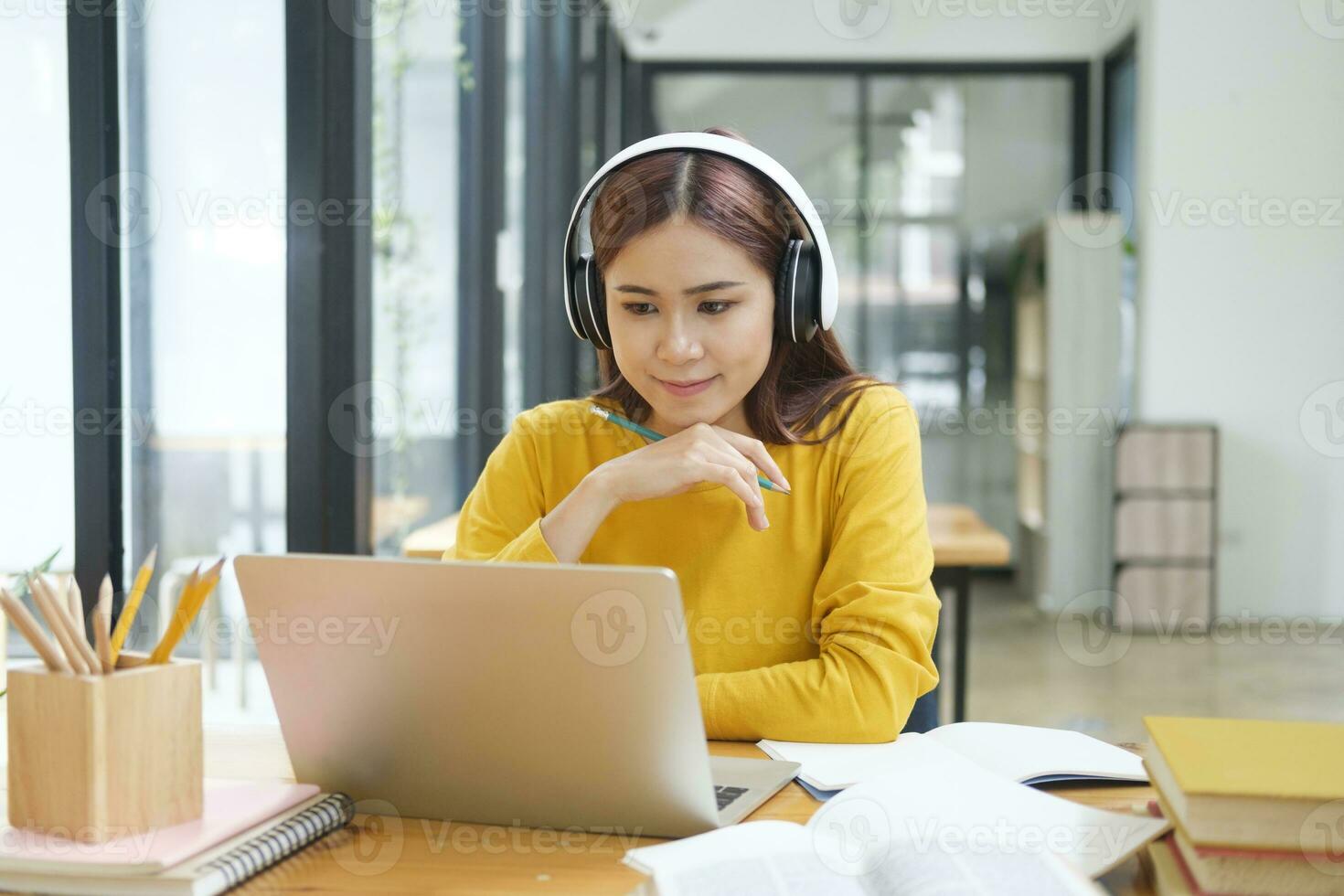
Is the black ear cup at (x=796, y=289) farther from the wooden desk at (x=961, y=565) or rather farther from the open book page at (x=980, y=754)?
the wooden desk at (x=961, y=565)

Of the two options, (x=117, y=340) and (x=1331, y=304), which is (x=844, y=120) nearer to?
(x=1331, y=304)

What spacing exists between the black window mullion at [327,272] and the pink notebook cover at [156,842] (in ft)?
3.67

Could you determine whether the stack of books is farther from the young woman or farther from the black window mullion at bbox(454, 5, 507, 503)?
the black window mullion at bbox(454, 5, 507, 503)

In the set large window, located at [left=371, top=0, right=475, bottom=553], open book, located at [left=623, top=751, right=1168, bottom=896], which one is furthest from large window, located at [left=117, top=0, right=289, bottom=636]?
open book, located at [left=623, top=751, right=1168, bottom=896]

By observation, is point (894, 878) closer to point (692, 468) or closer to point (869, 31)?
point (692, 468)

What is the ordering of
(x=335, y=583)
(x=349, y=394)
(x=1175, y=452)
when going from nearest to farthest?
1. (x=335, y=583)
2. (x=349, y=394)
3. (x=1175, y=452)

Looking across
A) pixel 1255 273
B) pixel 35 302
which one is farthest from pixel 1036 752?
pixel 1255 273

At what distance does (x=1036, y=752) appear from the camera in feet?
3.33

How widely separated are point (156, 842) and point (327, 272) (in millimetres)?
1278

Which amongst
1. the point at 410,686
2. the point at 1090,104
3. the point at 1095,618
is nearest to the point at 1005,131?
the point at 1090,104

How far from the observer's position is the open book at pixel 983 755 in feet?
3.15

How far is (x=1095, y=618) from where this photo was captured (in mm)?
5355

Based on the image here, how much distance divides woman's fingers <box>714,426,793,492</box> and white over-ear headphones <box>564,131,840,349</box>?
5.7 inches

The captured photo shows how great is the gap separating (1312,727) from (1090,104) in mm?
6077
